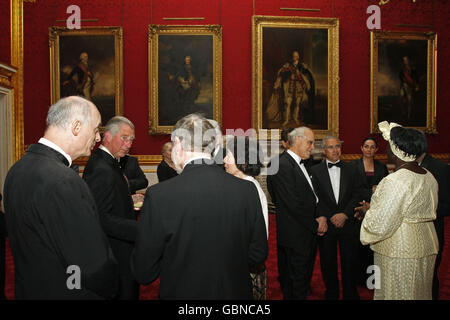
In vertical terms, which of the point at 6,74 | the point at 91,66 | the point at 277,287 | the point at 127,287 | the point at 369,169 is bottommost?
the point at 277,287

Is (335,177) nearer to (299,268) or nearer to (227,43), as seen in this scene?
(299,268)

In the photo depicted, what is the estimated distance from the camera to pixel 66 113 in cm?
182

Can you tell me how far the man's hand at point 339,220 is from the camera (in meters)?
3.91

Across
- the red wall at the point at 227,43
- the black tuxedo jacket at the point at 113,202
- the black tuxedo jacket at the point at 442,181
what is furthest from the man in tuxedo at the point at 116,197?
the red wall at the point at 227,43

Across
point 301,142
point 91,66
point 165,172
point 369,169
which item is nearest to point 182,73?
point 91,66

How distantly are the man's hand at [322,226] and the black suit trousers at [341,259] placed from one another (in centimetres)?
17

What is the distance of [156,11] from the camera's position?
28.9 ft

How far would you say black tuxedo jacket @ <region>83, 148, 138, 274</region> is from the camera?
2.66 metres

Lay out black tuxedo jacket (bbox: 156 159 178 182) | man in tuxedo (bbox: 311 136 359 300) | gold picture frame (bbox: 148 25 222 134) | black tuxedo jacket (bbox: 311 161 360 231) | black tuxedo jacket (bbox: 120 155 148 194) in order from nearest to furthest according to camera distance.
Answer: man in tuxedo (bbox: 311 136 359 300) → black tuxedo jacket (bbox: 311 161 360 231) → black tuxedo jacket (bbox: 156 159 178 182) → black tuxedo jacket (bbox: 120 155 148 194) → gold picture frame (bbox: 148 25 222 134)

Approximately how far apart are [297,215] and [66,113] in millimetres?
2456

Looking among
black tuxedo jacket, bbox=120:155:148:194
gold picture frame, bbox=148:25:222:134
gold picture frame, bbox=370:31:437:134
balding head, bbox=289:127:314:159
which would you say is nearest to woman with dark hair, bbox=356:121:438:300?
balding head, bbox=289:127:314:159

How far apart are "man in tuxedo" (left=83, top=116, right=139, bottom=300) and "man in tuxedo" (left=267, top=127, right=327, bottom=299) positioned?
1.47 m

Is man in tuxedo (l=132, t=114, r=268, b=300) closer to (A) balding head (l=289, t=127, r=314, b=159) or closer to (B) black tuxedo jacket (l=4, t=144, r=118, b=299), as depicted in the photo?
(B) black tuxedo jacket (l=4, t=144, r=118, b=299)

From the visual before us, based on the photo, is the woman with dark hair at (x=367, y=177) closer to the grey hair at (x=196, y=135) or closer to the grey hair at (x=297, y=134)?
the grey hair at (x=297, y=134)
